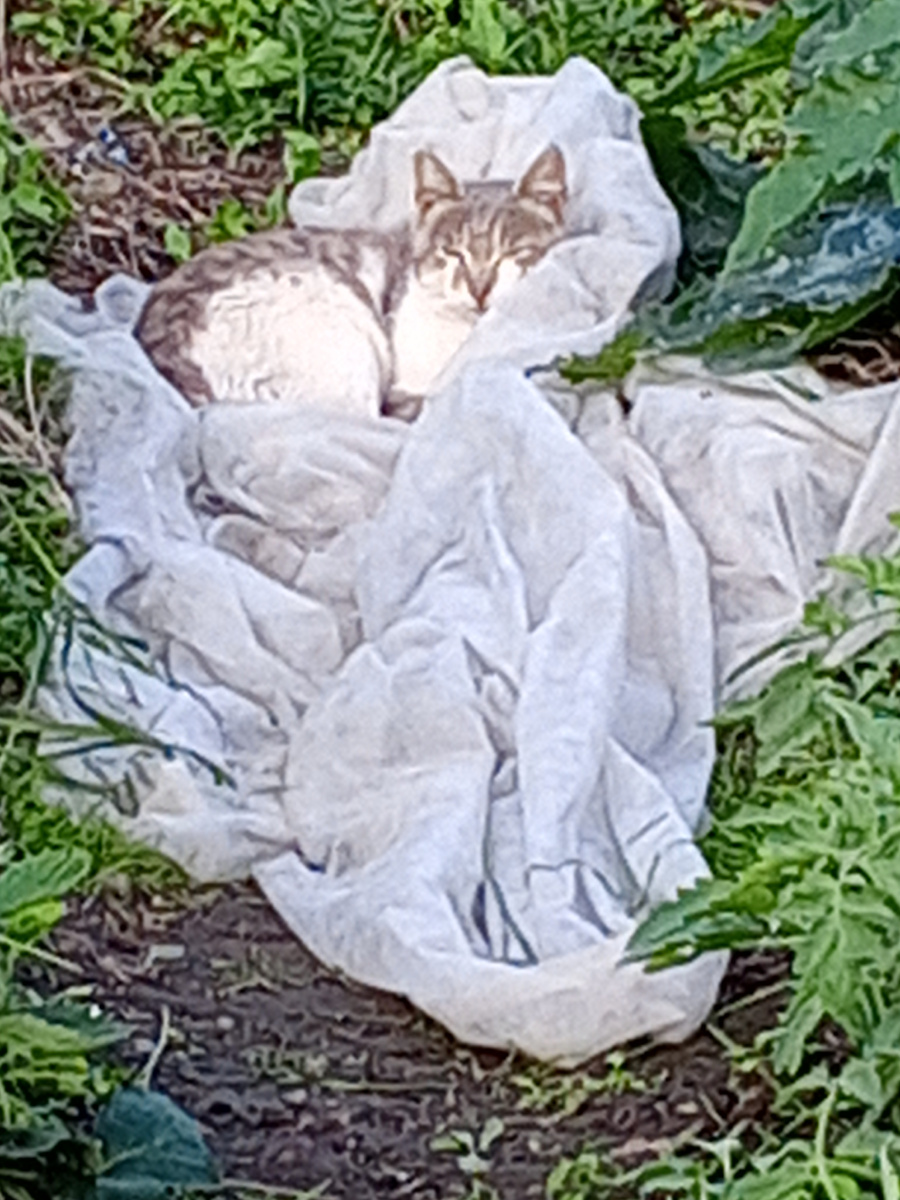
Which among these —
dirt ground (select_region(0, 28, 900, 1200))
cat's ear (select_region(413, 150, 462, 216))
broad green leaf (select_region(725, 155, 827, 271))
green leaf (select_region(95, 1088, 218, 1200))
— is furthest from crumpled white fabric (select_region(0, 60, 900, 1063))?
broad green leaf (select_region(725, 155, 827, 271))

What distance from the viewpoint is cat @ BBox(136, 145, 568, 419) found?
4652 millimetres

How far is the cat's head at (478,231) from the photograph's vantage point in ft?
15.8

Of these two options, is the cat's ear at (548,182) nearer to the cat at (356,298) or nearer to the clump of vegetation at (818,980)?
the cat at (356,298)

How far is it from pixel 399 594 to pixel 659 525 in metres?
0.39

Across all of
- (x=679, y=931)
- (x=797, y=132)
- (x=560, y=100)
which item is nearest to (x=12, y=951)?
(x=679, y=931)

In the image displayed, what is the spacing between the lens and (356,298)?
4.82 m

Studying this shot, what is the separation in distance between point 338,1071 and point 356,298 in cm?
192

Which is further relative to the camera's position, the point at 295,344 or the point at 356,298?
the point at 356,298

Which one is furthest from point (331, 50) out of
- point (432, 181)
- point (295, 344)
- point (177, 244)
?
point (295, 344)

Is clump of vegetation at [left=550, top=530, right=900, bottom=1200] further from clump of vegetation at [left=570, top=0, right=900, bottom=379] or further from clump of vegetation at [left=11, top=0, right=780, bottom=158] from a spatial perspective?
clump of vegetation at [left=11, top=0, right=780, bottom=158]

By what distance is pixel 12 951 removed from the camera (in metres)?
2.62

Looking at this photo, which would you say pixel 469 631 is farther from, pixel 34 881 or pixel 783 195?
pixel 34 881

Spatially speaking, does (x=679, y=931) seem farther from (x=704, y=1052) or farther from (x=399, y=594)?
(x=399, y=594)

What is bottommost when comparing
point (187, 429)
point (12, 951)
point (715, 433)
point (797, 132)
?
point (187, 429)
